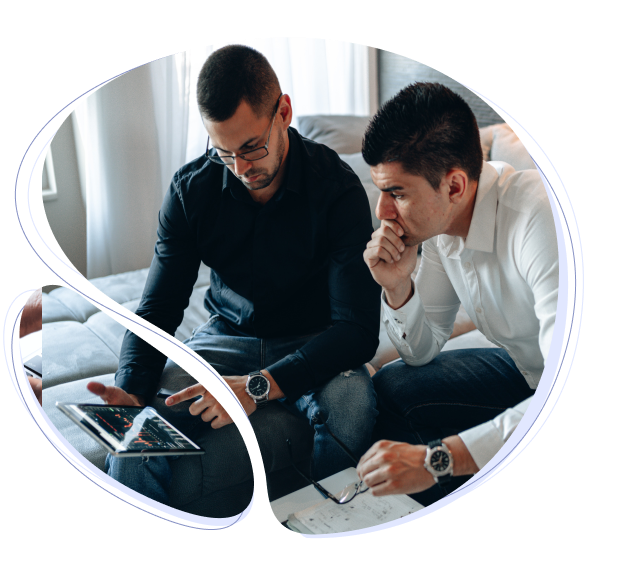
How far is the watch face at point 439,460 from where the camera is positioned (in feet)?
3.16

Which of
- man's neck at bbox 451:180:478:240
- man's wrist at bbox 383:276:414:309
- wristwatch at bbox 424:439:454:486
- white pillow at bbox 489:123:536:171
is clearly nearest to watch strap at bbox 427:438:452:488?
wristwatch at bbox 424:439:454:486

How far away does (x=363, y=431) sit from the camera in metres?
0.97

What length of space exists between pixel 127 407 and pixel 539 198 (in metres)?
0.78

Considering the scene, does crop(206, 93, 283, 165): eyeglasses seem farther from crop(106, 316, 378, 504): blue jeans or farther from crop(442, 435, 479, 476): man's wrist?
crop(442, 435, 479, 476): man's wrist

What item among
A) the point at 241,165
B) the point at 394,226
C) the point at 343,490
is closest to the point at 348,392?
the point at 343,490

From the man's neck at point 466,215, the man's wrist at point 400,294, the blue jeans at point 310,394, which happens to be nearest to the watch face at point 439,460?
the blue jeans at point 310,394

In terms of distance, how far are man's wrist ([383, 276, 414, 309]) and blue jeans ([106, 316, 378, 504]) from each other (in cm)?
12

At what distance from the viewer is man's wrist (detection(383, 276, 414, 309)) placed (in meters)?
0.96

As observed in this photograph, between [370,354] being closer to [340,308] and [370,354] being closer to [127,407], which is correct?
[340,308]

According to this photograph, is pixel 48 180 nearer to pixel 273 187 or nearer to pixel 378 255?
pixel 273 187

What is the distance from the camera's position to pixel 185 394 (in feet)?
3.36

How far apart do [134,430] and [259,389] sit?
0.24 meters

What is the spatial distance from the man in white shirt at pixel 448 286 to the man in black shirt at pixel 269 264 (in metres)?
0.05

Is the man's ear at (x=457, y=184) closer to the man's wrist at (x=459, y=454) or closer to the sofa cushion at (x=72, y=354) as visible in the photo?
the man's wrist at (x=459, y=454)
